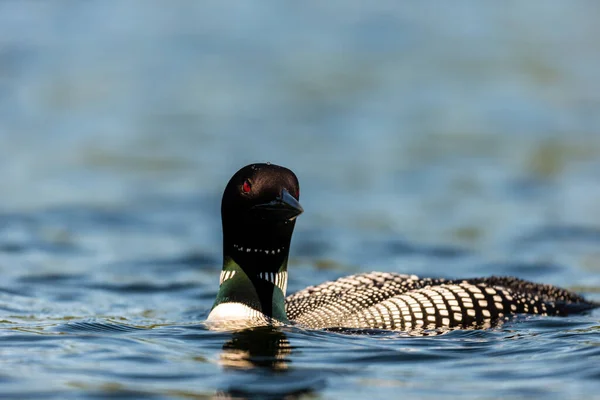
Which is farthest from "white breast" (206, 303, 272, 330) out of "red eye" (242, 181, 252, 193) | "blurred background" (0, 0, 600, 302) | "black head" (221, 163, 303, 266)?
"blurred background" (0, 0, 600, 302)

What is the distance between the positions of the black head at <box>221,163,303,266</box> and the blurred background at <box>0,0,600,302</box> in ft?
11.5

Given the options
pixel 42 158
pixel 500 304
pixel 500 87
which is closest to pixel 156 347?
pixel 500 304

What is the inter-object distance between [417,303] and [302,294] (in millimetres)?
962

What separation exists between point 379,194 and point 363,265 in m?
2.73

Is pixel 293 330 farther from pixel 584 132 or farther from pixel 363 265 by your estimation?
pixel 584 132

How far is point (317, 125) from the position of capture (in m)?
15.7

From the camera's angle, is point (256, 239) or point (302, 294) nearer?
point (256, 239)

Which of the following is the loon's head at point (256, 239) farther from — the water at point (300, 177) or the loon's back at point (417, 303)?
the loon's back at point (417, 303)

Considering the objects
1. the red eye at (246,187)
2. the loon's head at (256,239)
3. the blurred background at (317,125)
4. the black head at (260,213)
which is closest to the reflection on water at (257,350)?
the loon's head at (256,239)

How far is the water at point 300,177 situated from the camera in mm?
5574

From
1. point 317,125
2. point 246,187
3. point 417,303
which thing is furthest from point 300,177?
point 246,187

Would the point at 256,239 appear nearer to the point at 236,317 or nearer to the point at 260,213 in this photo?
the point at 260,213

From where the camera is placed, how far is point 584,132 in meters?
15.0

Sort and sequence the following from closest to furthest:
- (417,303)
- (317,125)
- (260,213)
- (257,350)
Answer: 1. (257,350)
2. (260,213)
3. (417,303)
4. (317,125)
